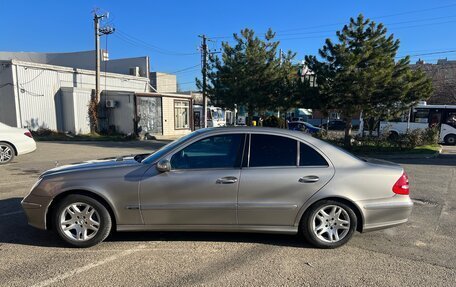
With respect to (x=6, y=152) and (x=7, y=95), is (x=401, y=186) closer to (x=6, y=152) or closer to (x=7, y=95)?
(x=6, y=152)

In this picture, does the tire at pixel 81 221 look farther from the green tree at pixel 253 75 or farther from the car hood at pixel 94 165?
the green tree at pixel 253 75

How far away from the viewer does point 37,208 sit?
→ 4.45 metres

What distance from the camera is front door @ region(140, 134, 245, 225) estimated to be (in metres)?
4.36

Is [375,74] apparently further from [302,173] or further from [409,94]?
[302,173]

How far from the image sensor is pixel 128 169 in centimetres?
443

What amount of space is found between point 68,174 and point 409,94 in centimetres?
1573

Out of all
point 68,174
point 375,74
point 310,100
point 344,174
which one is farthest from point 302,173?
point 310,100

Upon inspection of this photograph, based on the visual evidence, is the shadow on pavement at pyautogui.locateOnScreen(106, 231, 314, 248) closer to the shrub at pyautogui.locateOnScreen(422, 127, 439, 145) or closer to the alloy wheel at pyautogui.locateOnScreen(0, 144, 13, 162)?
the alloy wheel at pyautogui.locateOnScreen(0, 144, 13, 162)

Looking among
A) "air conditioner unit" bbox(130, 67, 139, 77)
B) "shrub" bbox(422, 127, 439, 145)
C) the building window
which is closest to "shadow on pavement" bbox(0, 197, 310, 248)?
"shrub" bbox(422, 127, 439, 145)

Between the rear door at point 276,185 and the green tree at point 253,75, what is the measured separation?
15.1m

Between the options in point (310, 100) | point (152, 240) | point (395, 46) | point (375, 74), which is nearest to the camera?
point (152, 240)

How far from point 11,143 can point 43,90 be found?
13.8m

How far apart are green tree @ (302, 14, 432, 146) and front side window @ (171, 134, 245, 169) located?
478 inches

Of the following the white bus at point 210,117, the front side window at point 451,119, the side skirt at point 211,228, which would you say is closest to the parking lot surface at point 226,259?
the side skirt at point 211,228
